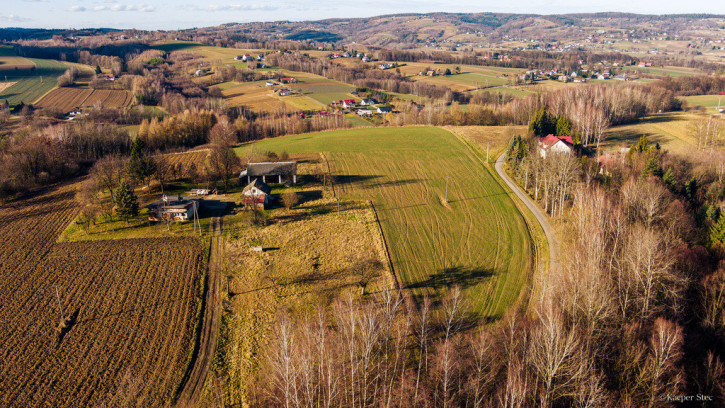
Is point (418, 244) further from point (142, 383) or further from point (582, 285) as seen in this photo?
point (142, 383)

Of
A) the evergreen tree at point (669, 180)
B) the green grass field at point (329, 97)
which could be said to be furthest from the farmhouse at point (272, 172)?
the green grass field at point (329, 97)

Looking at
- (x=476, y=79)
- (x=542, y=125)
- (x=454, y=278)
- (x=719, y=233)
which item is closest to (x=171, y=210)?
(x=454, y=278)

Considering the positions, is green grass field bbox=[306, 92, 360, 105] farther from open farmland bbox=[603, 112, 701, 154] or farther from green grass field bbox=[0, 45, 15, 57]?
green grass field bbox=[0, 45, 15, 57]

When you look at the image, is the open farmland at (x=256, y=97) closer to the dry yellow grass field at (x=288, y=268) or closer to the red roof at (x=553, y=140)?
the red roof at (x=553, y=140)

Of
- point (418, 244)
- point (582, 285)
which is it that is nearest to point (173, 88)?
point (418, 244)

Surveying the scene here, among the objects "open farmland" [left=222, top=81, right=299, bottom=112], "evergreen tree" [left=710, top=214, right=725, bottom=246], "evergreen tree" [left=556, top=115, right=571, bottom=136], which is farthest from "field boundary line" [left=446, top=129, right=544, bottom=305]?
"open farmland" [left=222, top=81, right=299, bottom=112]

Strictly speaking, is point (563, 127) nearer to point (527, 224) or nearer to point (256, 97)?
point (527, 224)
